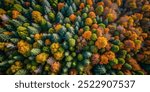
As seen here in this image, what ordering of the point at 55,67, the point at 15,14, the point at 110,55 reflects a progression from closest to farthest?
the point at 55,67 < the point at 110,55 < the point at 15,14

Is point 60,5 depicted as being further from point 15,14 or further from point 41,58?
point 41,58

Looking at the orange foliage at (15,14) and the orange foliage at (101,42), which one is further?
the orange foliage at (15,14)

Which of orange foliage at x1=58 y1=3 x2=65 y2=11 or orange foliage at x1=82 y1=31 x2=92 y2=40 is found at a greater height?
orange foliage at x1=58 y1=3 x2=65 y2=11

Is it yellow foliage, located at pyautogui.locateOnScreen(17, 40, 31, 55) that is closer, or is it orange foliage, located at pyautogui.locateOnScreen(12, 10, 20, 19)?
yellow foliage, located at pyautogui.locateOnScreen(17, 40, 31, 55)

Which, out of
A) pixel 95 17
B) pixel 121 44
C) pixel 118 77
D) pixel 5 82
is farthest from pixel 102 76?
pixel 5 82

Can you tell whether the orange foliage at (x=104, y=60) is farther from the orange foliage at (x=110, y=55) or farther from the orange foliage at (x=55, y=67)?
the orange foliage at (x=55, y=67)

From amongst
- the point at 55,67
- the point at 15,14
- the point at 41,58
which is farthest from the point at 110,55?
the point at 15,14

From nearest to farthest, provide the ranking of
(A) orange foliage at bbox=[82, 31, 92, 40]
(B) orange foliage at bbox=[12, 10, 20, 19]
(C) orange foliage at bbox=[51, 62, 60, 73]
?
1. (C) orange foliage at bbox=[51, 62, 60, 73]
2. (A) orange foliage at bbox=[82, 31, 92, 40]
3. (B) orange foliage at bbox=[12, 10, 20, 19]

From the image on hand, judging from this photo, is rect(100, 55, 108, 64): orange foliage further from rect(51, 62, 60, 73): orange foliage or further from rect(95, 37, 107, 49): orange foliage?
rect(51, 62, 60, 73): orange foliage

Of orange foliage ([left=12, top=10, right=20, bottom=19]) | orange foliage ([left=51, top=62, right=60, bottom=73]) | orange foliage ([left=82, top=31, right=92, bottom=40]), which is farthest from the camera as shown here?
orange foliage ([left=12, top=10, right=20, bottom=19])

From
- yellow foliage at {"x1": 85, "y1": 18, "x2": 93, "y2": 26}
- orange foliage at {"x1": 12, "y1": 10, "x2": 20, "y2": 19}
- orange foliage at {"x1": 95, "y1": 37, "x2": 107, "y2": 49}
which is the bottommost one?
orange foliage at {"x1": 95, "y1": 37, "x2": 107, "y2": 49}

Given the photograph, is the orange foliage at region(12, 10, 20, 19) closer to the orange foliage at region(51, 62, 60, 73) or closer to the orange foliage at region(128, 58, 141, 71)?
the orange foliage at region(51, 62, 60, 73)

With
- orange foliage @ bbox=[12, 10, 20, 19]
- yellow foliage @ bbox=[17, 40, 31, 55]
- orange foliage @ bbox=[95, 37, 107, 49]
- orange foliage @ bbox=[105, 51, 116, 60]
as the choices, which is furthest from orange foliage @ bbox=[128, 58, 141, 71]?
orange foliage @ bbox=[12, 10, 20, 19]

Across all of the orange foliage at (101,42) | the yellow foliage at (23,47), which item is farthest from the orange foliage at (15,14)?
the orange foliage at (101,42)
